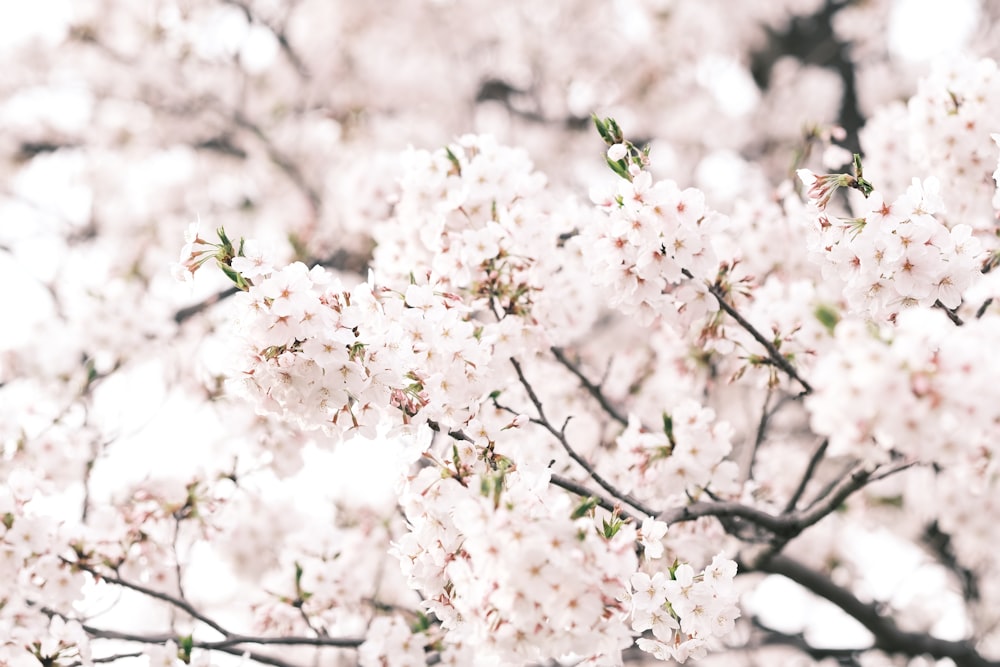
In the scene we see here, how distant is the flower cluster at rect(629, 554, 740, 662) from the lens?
222 cm

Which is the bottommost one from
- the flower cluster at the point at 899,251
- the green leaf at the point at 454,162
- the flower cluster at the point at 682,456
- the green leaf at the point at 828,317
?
the green leaf at the point at 828,317

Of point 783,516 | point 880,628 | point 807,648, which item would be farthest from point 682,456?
point 807,648

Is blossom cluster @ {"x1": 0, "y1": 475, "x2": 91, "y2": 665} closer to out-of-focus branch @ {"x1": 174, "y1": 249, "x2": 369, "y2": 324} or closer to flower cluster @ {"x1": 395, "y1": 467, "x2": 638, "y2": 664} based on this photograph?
out-of-focus branch @ {"x1": 174, "y1": 249, "x2": 369, "y2": 324}

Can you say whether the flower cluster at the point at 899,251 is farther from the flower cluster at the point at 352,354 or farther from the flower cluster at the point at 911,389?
the flower cluster at the point at 352,354

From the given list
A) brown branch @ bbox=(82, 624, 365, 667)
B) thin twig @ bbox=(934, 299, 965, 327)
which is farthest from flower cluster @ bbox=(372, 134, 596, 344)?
brown branch @ bbox=(82, 624, 365, 667)

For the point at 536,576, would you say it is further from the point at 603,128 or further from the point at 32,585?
the point at 32,585

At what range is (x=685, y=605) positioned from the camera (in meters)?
2.24

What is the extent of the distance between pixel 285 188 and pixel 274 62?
1.47 m

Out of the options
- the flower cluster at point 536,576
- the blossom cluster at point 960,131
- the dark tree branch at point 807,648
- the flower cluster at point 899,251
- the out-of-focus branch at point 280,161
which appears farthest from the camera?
the out-of-focus branch at point 280,161

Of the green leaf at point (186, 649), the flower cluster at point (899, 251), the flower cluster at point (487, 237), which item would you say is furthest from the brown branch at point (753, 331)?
the green leaf at point (186, 649)

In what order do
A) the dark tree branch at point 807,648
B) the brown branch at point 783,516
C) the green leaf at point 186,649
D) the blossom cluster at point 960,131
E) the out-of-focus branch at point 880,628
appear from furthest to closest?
1. the dark tree branch at point 807,648
2. the out-of-focus branch at point 880,628
3. the blossom cluster at point 960,131
4. the green leaf at point 186,649
5. the brown branch at point 783,516

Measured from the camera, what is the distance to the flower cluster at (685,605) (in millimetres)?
2221

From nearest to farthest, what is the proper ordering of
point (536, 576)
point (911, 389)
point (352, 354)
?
point (911, 389)
point (536, 576)
point (352, 354)

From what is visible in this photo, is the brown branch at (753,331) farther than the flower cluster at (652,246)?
Yes
